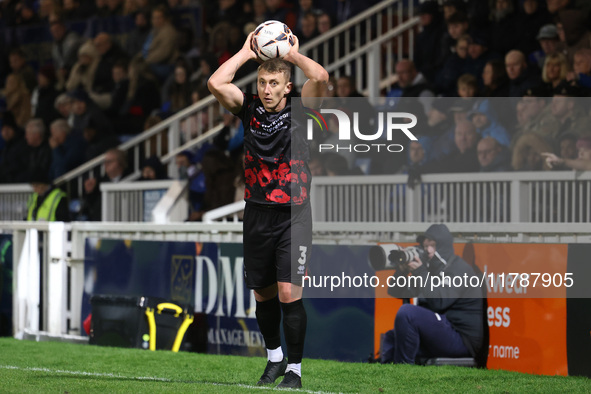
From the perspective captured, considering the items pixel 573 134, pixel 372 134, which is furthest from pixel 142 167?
pixel 573 134

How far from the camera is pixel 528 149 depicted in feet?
28.8

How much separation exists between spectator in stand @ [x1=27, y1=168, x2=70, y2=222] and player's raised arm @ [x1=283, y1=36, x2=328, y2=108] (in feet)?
21.6

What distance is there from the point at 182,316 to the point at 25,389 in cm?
318

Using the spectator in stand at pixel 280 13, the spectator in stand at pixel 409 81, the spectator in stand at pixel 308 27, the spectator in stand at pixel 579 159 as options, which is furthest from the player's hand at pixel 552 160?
the spectator in stand at pixel 280 13

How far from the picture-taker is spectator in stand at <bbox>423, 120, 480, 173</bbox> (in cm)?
905

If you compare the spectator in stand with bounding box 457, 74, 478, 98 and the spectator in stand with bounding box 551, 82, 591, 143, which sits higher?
the spectator in stand with bounding box 457, 74, 478, 98

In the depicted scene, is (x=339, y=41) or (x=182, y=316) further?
(x=339, y=41)

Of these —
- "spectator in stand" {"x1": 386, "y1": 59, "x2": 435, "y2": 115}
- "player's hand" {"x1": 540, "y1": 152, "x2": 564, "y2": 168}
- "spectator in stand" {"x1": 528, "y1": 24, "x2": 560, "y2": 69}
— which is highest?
"spectator in stand" {"x1": 528, "y1": 24, "x2": 560, "y2": 69}

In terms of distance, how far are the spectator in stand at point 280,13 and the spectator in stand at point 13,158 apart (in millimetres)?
4331

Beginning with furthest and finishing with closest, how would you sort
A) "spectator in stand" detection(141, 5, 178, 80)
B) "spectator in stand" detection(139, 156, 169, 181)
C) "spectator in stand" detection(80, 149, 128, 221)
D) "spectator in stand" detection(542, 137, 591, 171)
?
1. "spectator in stand" detection(141, 5, 178, 80)
2. "spectator in stand" detection(139, 156, 169, 181)
3. "spectator in stand" detection(80, 149, 128, 221)
4. "spectator in stand" detection(542, 137, 591, 171)

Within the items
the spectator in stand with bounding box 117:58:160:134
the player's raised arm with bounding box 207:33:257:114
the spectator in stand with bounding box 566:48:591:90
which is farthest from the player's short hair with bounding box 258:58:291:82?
the spectator in stand with bounding box 117:58:160:134

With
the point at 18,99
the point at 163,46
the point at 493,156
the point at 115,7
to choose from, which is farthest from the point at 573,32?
the point at 18,99

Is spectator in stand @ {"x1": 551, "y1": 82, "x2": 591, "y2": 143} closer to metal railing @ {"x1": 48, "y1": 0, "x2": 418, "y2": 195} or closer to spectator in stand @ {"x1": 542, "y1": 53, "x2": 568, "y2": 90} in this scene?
spectator in stand @ {"x1": 542, "y1": 53, "x2": 568, "y2": 90}

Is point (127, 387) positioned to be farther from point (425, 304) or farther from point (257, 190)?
point (425, 304)
